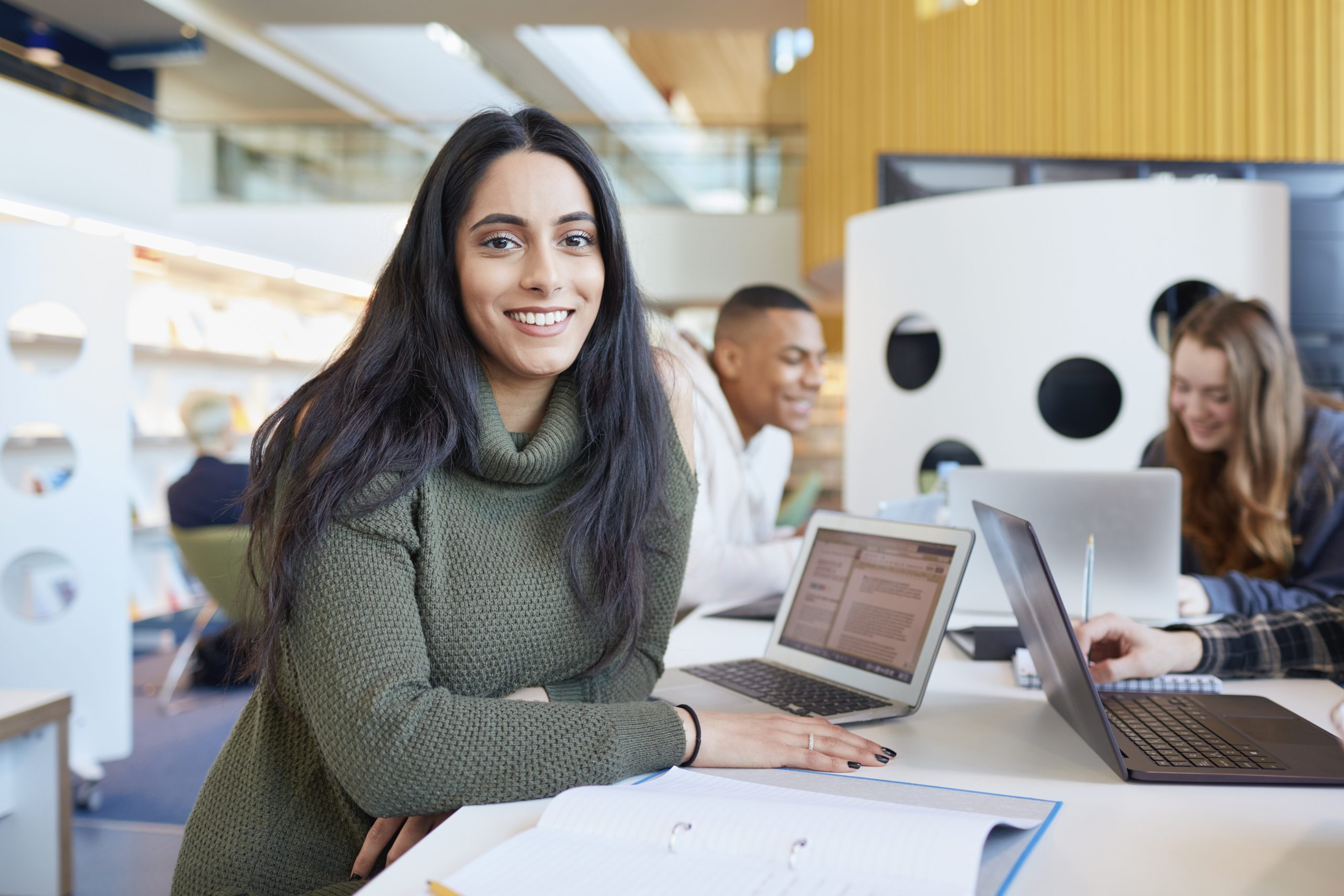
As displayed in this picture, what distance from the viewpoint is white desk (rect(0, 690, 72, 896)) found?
252 cm

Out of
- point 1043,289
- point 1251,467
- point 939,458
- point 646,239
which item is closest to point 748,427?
point 939,458

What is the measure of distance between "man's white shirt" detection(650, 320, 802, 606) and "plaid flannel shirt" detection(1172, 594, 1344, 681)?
83cm

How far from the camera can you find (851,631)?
1.52 meters

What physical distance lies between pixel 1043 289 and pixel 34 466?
12.2 ft

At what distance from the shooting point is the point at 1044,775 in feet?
3.78

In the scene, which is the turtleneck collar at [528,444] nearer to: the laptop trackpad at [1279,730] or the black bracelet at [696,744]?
the black bracelet at [696,744]

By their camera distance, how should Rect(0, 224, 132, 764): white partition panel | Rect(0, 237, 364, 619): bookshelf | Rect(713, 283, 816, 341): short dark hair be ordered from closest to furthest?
1. Rect(713, 283, 816, 341): short dark hair
2. Rect(0, 224, 132, 764): white partition panel
3. Rect(0, 237, 364, 619): bookshelf

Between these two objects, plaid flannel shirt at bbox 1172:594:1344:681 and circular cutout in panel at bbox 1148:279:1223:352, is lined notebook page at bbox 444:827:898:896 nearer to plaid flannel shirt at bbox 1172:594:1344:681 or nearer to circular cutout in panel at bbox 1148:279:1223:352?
plaid flannel shirt at bbox 1172:594:1344:681

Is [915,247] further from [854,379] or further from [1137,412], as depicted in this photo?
[1137,412]

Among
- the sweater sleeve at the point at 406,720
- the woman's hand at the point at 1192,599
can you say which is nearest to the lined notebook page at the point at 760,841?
the sweater sleeve at the point at 406,720

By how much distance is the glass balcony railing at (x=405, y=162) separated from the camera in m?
9.60

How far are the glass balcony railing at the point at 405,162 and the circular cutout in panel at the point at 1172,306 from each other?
6.45 meters

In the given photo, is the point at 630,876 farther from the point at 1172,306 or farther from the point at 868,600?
the point at 1172,306

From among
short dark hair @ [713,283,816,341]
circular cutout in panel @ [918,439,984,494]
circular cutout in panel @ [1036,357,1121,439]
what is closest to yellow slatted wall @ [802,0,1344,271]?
circular cutout in panel @ [1036,357,1121,439]
